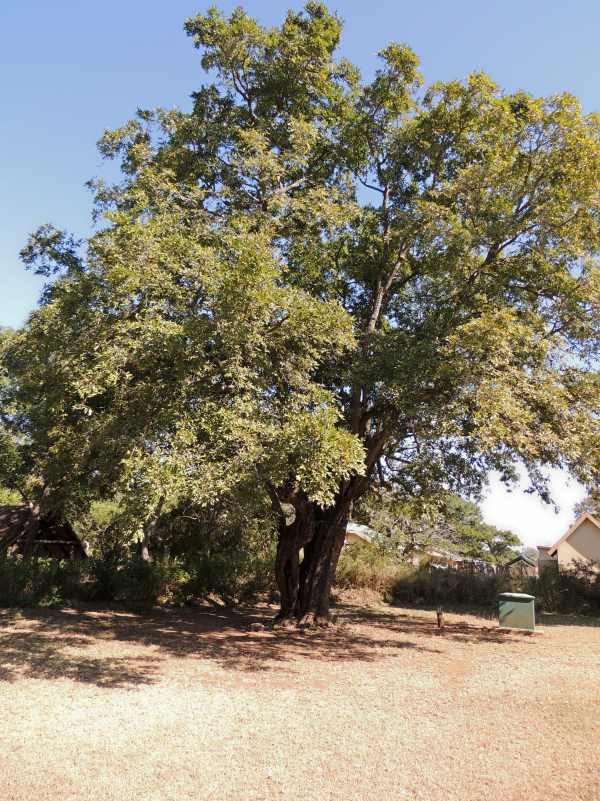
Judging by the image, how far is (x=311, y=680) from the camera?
9.26m

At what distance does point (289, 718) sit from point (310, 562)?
327 inches

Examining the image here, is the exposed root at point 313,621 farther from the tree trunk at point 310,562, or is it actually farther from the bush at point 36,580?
the bush at point 36,580

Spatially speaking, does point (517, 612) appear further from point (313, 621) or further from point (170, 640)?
point (170, 640)

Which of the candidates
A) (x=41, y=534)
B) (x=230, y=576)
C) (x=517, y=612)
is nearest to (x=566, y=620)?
(x=517, y=612)

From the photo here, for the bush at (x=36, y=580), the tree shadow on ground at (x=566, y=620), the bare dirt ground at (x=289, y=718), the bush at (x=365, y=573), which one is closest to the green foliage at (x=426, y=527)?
the bush at (x=365, y=573)

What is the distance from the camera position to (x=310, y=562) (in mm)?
15398

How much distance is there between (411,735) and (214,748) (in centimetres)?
230

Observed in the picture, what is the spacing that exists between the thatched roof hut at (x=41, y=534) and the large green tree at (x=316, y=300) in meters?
5.82

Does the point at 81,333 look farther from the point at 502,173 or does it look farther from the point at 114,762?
the point at 502,173

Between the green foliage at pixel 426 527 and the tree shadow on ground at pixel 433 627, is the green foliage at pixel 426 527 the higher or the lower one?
the higher one

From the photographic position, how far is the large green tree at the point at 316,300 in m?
9.12

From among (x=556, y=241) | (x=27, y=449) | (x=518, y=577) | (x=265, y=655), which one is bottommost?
(x=265, y=655)

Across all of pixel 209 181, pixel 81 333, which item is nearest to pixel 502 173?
pixel 209 181

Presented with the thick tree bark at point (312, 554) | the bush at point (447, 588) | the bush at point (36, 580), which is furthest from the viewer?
the bush at point (447, 588)
